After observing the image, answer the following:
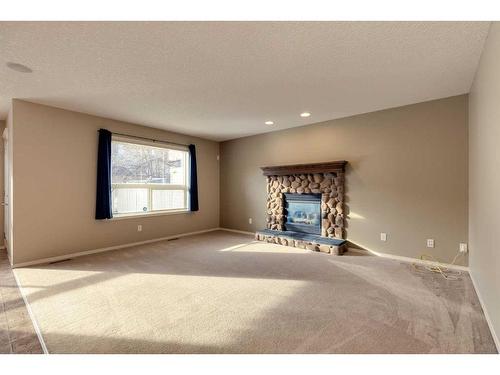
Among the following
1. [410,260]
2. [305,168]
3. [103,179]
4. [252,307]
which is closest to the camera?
[252,307]

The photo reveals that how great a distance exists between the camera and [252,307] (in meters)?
2.19

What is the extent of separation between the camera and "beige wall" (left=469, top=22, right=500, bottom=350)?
1689 millimetres

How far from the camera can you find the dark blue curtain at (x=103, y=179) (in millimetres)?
4090

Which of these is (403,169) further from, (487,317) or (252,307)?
(252,307)

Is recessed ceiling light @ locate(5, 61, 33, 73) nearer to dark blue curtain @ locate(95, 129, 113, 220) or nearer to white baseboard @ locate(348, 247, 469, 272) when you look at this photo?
A: dark blue curtain @ locate(95, 129, 113, 220)

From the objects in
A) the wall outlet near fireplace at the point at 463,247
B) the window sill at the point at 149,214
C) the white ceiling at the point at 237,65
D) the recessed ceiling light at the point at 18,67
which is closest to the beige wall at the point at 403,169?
the wall outlet near fireplace at the point at 463,247

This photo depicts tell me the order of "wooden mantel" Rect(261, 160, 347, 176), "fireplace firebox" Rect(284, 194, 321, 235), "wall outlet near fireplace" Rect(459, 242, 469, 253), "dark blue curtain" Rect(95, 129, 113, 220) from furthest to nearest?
"fireplace firebox" Rect(284, 194, 321, 235)
"wooden mantel" Rect(261, 160, 347, 176)
"dark blue curtain" Rect(95, 129, 113, 220)
"wall outlet near fireplace" Rect(459, 242, 469, 253)

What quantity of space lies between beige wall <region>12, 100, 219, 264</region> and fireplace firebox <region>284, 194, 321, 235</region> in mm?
2942

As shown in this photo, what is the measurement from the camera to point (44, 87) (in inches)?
114

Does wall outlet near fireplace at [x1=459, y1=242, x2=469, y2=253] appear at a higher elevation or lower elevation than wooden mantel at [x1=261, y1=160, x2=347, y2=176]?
lower

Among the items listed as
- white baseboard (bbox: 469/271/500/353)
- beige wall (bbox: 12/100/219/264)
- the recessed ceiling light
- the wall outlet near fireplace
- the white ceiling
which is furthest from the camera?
beige wall (bbox: 12/100/219/264)

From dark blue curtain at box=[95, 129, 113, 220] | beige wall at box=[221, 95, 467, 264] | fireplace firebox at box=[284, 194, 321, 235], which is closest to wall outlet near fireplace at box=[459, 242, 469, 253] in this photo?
beige wall at box=[221, 95, 467, 264]

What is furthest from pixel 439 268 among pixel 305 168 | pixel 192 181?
pixel 192 181

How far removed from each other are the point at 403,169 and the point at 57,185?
5136 millimetres
